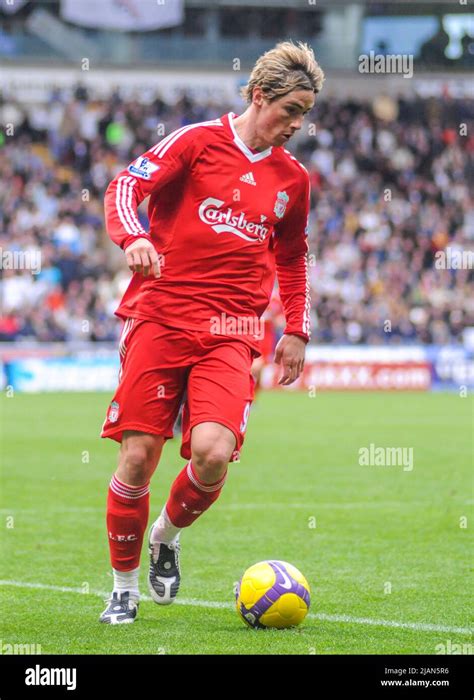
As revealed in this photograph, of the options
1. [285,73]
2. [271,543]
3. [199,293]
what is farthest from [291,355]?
[271,543]

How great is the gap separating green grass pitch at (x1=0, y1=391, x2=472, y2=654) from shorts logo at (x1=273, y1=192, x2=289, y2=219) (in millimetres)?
1925

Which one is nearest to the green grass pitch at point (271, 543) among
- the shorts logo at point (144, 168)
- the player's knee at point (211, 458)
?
the player's knee at point (211, 458)

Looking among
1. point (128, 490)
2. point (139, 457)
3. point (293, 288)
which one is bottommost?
point (128, 490)

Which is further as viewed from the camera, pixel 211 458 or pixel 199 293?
pixel 199 293

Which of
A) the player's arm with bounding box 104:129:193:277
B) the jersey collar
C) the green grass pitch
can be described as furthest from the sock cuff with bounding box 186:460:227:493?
the jersey collar

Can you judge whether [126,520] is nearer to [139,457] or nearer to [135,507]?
[135,507]

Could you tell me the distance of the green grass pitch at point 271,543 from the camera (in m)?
5.36

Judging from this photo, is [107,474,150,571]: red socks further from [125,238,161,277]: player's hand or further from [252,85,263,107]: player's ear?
[252,85,263,107]: player's ear

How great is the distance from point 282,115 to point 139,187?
74 cm

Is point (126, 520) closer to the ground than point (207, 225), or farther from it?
closer to the ground

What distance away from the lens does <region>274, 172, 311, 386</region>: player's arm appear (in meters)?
6.07

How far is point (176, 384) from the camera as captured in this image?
562 cm

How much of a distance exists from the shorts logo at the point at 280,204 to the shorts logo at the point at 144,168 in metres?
0.60

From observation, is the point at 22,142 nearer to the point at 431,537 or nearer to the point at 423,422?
the point at 423,422
